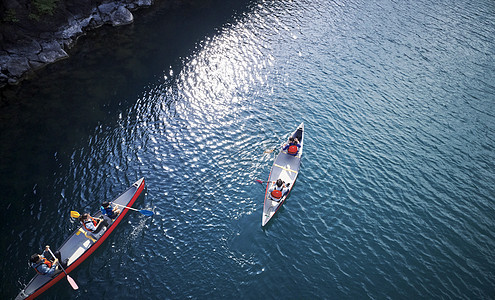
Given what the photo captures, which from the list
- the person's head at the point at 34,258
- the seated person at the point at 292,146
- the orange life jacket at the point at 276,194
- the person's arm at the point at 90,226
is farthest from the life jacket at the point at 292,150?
the person's head at the point at 34,258

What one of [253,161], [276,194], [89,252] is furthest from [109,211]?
[253,161]

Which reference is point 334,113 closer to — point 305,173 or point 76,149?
point 305,173

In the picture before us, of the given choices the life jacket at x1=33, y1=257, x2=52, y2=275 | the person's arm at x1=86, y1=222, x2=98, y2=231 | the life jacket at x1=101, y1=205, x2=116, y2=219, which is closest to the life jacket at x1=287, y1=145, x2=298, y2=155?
the life jacket at x1=101, y1=205, x2=116, y2=219

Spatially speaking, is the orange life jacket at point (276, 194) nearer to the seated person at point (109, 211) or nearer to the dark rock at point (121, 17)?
the seated person at point (109, 211)

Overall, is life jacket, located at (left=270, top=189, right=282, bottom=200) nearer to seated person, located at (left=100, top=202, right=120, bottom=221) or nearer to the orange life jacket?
the orange life jacket

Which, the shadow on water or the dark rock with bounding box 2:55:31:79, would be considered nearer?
the shadow on water

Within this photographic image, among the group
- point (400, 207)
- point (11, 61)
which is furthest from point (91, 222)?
point (400, 207)

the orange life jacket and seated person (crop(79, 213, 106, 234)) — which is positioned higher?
the orange life jacket
